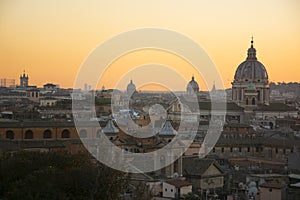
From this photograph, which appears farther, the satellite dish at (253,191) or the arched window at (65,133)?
the arched window at (65,133)

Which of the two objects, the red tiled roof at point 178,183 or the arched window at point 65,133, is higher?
the arched window at point 65,133

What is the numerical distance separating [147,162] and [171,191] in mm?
2473

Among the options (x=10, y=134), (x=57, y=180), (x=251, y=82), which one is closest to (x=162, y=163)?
(x=57, y=180)

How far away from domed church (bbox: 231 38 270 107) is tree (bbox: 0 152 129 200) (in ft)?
122

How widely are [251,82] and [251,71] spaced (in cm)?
100

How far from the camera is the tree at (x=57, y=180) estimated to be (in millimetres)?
13703

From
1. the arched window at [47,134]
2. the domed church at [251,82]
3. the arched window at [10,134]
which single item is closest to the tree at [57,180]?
the arched window at [10,134]

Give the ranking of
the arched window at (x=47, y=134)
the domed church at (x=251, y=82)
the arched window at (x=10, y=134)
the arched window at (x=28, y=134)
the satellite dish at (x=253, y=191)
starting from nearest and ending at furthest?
the satellite dish at (x=253, y=191) → the arched window at (x=10, y=134) → the arched window at (x=28, y=134) → the arched window at (x=47, y=134) → the domed church at (x=251, y=82)

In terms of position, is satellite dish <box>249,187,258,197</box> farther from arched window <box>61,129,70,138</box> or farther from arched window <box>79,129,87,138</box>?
arched window <box>61,129,70,138</box>

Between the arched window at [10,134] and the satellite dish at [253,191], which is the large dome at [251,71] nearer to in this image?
the arched window at [10,134]

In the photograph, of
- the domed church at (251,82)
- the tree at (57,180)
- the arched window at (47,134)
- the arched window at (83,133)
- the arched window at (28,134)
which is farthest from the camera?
the domed church at (251,82)

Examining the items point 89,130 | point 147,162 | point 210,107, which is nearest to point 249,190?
point 147,162

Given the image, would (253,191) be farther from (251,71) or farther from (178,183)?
(251,71)

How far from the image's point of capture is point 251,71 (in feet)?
176
